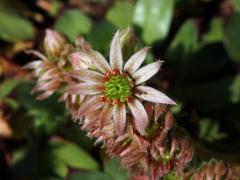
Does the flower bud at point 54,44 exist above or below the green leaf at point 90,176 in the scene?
above

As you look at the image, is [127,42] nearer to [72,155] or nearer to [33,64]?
[33,64]

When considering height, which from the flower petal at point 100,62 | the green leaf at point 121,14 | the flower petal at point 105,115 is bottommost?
the flower petal at point 105,115

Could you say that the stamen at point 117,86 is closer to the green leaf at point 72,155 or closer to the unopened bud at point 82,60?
the unopened bud at point 82,60

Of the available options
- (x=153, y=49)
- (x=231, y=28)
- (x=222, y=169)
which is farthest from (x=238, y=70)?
(x=222, y=169)

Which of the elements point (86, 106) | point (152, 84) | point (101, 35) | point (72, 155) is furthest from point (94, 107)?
point (101, 35)

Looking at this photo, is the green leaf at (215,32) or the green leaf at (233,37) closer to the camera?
the green leaf at (233,37)

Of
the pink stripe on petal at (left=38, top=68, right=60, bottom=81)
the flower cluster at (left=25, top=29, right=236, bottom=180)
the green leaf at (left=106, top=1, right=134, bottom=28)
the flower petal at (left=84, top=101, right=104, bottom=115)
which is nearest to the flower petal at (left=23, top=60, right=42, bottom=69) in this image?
the pink stripe on petal at (left=38, top=68, right=60, bottom=81)

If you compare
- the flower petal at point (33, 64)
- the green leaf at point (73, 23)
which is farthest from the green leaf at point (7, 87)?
the flower petal at point (33, 64)

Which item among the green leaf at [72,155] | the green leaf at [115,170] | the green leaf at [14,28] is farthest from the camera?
the green leaf at [14,28]

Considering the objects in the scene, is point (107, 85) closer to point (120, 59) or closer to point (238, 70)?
point (120, 59)
